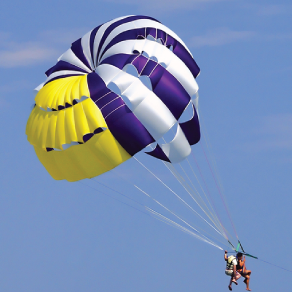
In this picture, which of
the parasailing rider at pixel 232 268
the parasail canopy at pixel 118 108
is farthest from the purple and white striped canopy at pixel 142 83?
the parasailing rider at pixel 232 268

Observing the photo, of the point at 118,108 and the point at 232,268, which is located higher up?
the point at 118,108

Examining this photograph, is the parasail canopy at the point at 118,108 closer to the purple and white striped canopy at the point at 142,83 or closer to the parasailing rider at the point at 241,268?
the purple and white striped canopy at the point at 142,83

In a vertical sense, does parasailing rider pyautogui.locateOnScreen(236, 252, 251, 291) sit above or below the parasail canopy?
below

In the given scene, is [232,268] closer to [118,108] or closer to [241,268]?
[241,268]

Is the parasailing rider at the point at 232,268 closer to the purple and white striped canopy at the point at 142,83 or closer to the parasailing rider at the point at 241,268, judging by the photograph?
the parasailing rider at the point at 241,268

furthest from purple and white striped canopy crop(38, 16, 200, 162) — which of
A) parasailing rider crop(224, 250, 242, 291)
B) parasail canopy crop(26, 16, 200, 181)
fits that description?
parasailing rider crop(224, 250, 242, 291)

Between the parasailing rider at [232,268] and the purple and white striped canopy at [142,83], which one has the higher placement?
the purple and white striped canopy at [142,83]

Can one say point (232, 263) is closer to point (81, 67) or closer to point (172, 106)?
point (172, 106)

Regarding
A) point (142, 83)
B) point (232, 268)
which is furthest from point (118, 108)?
point (232, 268)

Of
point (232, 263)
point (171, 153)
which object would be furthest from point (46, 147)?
point (232, 263)

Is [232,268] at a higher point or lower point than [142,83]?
lower

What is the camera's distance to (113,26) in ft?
92.8

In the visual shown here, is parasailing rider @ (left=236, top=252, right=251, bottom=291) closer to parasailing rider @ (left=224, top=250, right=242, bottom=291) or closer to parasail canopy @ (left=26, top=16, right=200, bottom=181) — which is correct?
parasailing rider @ (left=224, top=250, right=242, bottom=291)

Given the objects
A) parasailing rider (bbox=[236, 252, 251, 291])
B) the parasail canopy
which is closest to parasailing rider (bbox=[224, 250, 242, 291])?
parasailing rider (bbox=[236, 252, 251, 291])
